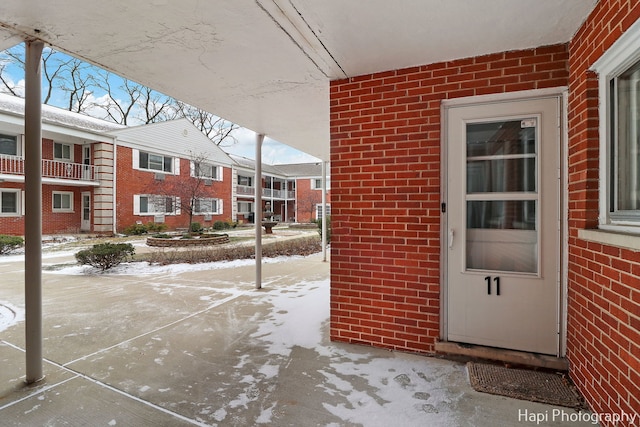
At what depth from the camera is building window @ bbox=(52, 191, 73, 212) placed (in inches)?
587

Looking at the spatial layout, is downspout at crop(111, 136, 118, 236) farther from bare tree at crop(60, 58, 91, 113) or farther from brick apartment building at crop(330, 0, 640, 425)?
brick apartment building at crop(330, 0, 640, 425)

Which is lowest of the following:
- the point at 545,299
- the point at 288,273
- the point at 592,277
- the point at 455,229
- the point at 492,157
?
the point at 288,273

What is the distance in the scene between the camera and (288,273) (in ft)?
24.2

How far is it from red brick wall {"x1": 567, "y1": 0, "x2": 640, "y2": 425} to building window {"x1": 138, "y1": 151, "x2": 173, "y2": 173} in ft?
62.2

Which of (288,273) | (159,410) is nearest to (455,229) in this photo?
(159,410)

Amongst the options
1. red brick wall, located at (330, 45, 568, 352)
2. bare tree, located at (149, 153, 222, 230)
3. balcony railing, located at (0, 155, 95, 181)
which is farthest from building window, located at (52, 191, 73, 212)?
red brick wall, located at (330, 45, 568, 352)

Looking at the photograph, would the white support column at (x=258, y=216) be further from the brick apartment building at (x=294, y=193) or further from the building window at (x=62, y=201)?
the brick apartment building at (x=294, y=193)

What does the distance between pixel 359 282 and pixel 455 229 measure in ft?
3.56

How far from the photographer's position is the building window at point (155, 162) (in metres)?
17.5

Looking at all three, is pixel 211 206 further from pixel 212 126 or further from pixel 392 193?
pixel 392 193

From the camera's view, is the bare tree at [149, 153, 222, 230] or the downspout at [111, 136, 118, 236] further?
the downspout at [111, 136, 118, 236]

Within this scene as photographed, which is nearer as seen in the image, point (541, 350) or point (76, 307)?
point (541, 350)

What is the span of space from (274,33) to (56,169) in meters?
16.4

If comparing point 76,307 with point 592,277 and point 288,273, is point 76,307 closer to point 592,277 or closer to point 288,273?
point 288,273
